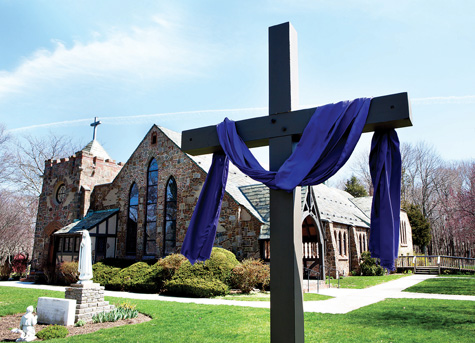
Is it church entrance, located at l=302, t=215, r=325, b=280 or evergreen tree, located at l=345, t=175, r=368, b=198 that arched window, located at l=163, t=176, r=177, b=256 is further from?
evergreen tree, located at l=345, t=175, r=368, b=198

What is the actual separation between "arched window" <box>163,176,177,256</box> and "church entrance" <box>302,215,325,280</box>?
22.5 feet

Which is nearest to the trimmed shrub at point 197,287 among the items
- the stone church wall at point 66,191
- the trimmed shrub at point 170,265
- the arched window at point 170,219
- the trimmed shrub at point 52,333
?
the trimmed shrub at point 170,265

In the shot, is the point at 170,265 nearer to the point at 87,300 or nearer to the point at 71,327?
the point at 87,300

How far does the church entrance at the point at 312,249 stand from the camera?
1828cm

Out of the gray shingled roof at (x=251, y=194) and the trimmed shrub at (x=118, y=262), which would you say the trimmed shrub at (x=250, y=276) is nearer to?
the gray shingled roof at (x=251, y=194)

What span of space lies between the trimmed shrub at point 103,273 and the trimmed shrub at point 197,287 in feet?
13.8

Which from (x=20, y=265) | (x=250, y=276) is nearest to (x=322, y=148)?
(x=250, y=276)

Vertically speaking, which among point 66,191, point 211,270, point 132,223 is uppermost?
point 66,191

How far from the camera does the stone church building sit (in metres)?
17.9

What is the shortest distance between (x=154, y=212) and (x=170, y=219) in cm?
Answer: 124

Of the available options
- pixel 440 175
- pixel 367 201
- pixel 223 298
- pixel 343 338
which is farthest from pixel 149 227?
pixel 440 175

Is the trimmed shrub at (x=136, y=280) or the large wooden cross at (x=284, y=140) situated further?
the trimmed shrub at (x=136, y=280)

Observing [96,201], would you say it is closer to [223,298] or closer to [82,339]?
[223,298]

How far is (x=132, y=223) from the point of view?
21766 millimetres
